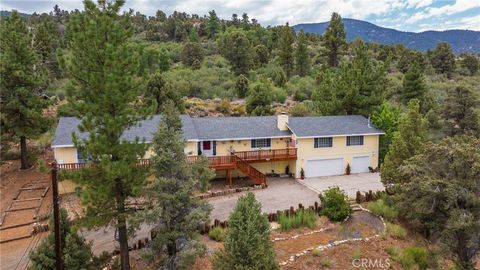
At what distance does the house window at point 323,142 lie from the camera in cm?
2859

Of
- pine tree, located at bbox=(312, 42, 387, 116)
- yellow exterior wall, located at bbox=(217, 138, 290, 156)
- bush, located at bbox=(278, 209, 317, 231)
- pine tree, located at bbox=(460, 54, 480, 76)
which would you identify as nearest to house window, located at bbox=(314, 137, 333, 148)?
yellow exterior wall, located at bbox=(217, 138, 290, 156)

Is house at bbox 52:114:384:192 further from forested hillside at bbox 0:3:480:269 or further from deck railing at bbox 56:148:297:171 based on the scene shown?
forested hillside at bbox 0:3:480:269

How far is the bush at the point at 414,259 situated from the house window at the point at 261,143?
1310cm

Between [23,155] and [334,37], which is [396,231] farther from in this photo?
[334,37]

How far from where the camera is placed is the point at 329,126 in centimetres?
2942

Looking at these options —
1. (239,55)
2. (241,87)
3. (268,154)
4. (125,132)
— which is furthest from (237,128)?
(239,55)

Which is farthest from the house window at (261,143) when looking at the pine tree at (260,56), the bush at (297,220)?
the pine tree at (260,56)

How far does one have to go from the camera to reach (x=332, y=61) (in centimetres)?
6100

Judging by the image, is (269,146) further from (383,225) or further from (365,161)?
(383,225)

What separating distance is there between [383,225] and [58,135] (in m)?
20.2

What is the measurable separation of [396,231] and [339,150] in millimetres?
10445

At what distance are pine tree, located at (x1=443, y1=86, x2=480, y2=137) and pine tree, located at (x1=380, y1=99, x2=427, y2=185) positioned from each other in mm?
8574

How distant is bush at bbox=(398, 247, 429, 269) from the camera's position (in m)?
16.9

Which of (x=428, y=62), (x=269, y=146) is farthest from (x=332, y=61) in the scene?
(x=269, y=146)
